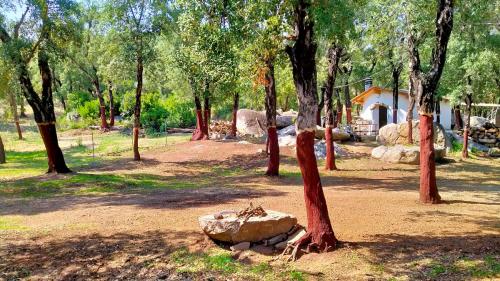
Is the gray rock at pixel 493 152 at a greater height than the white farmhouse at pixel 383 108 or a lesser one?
lesser

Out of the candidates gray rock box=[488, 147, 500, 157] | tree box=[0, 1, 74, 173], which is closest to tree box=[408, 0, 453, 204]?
tree box=[0, 1, 74, 173]

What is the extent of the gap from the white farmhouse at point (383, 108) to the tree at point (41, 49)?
1099 inches

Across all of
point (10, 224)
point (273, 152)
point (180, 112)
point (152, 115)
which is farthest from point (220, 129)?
point (10, 224)

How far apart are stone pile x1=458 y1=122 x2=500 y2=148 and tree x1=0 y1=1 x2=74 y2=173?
27761 millimetres

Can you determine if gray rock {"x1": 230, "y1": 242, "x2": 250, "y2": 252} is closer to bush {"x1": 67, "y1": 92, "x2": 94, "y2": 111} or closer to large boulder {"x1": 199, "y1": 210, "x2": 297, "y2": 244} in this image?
large boulder {"x1": 199, "y1": 210, "x2": 297, "y2": 244}

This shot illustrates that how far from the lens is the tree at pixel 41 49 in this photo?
18453mm

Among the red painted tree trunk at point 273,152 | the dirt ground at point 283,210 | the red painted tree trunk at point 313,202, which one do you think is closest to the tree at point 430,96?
the dirt ground at point 283,210

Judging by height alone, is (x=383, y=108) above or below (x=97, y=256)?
above

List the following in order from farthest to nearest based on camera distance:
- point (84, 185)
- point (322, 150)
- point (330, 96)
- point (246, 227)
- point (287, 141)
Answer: point (287, 141) → point (322, 150) → point (330, 96) → point (84, 185) → point (246, 227)

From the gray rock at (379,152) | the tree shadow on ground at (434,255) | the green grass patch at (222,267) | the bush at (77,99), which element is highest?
the bush at (77,99)

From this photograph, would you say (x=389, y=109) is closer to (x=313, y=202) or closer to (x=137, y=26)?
(x=137, y=26)

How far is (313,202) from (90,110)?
44.5 metres

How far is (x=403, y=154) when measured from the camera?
986 inches

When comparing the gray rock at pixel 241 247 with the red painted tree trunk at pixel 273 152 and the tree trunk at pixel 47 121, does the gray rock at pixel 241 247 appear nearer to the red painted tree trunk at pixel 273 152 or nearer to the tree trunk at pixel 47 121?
the red painted tree trunk at pixel 273 152
